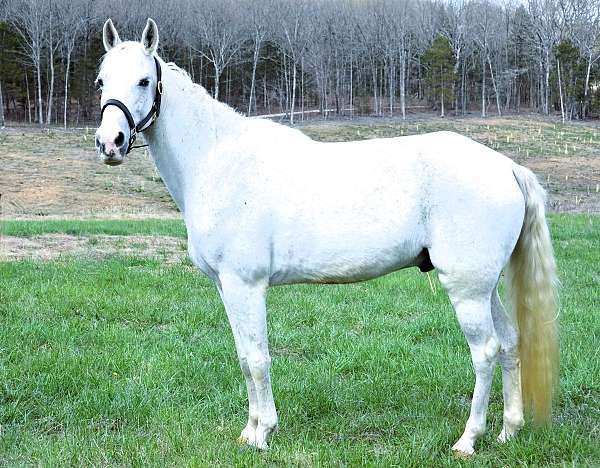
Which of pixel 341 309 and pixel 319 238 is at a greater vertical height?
pixel 319 238

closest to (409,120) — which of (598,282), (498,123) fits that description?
(498,123)

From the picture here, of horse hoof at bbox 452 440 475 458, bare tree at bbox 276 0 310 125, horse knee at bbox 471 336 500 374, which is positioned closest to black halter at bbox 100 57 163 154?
horse knee at bbox 471 336 500 374

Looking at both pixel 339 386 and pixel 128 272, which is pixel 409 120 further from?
pixel 339 386

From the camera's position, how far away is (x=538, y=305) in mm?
3422

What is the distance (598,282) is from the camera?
24.8 ft

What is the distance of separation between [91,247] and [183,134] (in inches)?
302

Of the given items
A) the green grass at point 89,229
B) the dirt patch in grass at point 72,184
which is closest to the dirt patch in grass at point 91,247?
the green grass at point 89,229

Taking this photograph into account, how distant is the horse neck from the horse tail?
1754mm

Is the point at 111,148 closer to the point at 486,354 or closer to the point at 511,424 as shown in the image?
the point at 486,354

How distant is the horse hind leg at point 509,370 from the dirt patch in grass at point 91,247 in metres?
6.70

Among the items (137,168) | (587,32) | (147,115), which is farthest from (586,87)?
(147,115)

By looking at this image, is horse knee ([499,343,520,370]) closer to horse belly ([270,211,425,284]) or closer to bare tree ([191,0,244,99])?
horse belly ([270,211,425,284])

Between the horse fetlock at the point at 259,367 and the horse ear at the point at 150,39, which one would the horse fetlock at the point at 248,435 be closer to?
the horse fetlock at the point at 259,367

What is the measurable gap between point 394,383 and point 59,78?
4917 centimetres
